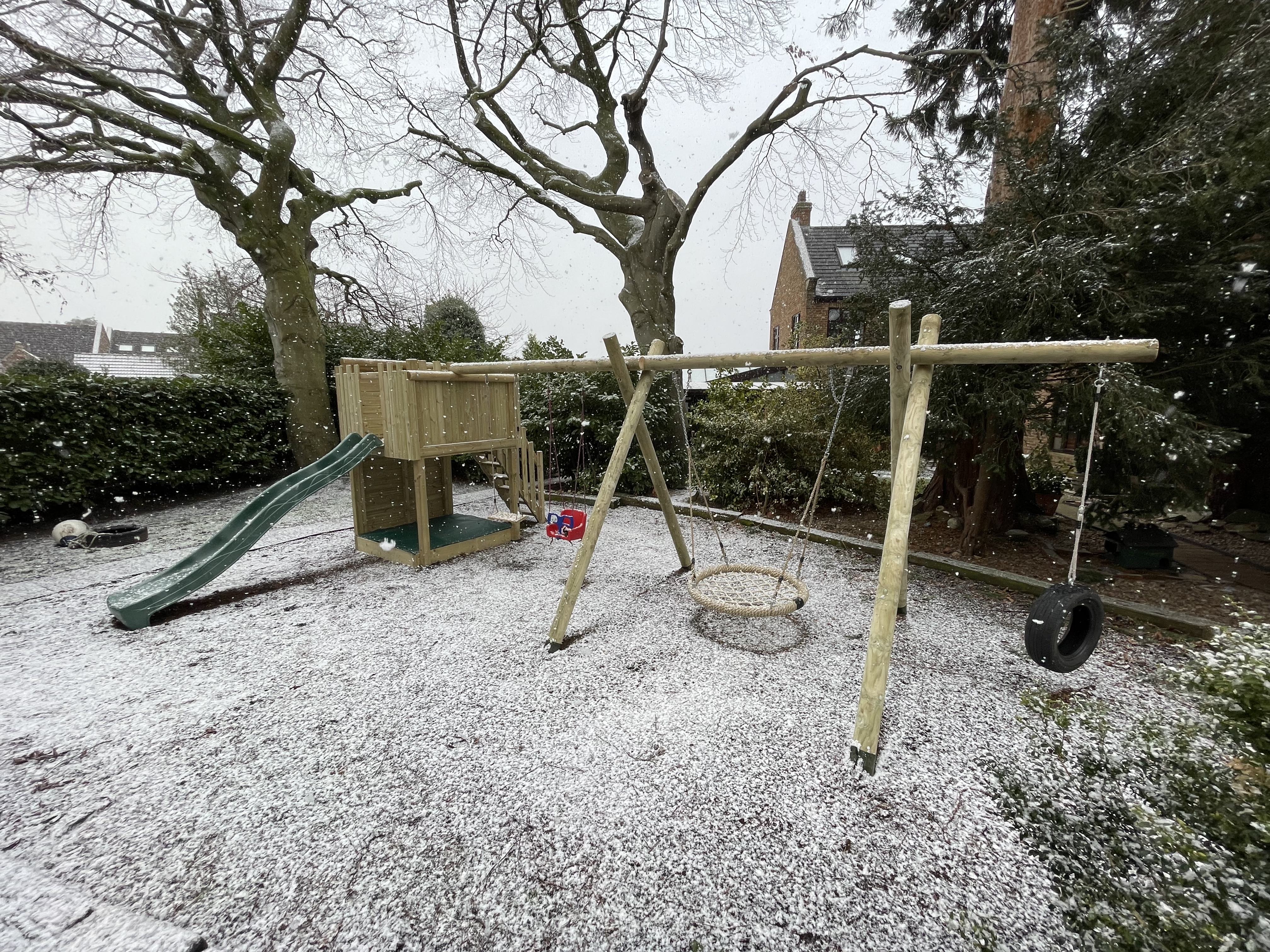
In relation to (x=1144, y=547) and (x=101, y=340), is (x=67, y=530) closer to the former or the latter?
(x=1144, y=547)

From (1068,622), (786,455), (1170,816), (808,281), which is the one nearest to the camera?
(1170,816)

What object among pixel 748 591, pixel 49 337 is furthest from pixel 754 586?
pixel 49 337

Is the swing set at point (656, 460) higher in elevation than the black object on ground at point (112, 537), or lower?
higher

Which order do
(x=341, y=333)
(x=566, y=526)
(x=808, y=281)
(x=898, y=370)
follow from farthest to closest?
(x=808, y=281), (x=341, y=333), (x=566, y=526), (x=898, y=370)

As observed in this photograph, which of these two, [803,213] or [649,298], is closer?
[649,298]

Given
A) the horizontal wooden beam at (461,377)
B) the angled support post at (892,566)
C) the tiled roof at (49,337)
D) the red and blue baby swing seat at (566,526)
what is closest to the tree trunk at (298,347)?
the horizontal wooden beam at (461,377)

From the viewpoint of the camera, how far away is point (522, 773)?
2166 mm

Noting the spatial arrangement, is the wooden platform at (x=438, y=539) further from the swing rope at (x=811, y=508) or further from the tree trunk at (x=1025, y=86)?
the tree trunk at (x=1025, y=86)

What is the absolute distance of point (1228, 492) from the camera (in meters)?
5.94

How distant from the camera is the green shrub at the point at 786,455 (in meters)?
6.48

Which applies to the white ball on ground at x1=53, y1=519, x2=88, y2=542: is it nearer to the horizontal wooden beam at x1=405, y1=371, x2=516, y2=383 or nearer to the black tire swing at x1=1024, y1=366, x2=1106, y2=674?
the horizontal wooden beam at x1=405, y1=371, x2=516, y2=383

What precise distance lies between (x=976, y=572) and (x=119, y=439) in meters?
9.90

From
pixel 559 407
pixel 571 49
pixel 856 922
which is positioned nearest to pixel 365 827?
pixel 856 922

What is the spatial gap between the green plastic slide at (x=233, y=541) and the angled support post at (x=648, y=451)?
245 centimetres
